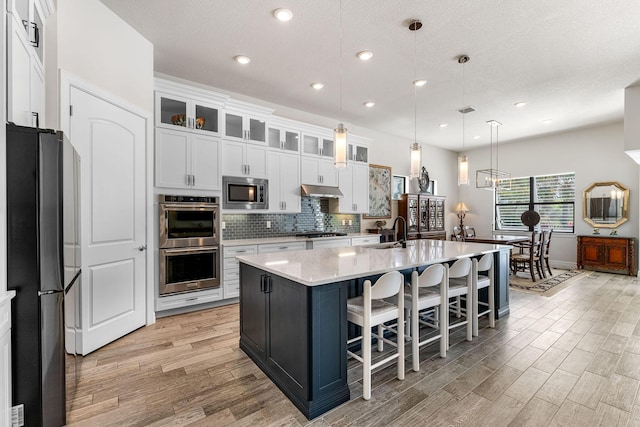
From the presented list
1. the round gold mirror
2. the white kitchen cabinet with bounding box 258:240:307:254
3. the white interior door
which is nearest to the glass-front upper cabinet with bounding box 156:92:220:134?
the white interior door

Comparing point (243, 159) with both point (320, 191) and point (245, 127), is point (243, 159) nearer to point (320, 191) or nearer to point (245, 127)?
point (245, 127)

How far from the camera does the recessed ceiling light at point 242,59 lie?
11.6ft

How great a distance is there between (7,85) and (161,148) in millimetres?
1912

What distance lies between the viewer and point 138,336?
3.02m

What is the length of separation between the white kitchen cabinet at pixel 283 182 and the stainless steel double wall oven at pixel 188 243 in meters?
0.99

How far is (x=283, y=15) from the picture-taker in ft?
9.12

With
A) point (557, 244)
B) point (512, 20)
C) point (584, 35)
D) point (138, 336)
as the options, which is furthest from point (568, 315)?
point (138, 336)

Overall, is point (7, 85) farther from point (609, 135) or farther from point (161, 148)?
point (609, 135)

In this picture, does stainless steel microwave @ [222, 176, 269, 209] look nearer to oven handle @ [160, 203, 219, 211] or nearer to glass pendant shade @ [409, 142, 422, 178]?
oven handle @ [160, 203, 219, 211]

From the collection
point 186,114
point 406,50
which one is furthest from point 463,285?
point 186,114

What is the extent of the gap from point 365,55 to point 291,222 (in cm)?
285

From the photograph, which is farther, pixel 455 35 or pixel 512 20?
pixel 455 35

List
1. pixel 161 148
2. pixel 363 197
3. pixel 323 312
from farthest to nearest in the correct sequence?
pixel 363 197 → pixel 161 148 → pixel 323 312

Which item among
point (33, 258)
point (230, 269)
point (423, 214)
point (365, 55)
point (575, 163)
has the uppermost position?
point (365, 55)
